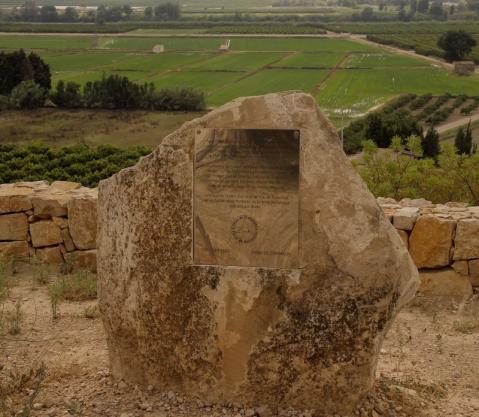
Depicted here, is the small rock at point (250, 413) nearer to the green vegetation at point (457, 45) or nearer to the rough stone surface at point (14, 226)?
the rough stone surface at point (14, 226)

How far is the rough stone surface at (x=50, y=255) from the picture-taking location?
390 inches

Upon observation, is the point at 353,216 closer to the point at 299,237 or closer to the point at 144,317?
the point at 299,237

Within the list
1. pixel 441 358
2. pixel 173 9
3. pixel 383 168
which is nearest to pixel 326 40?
pixel 173 9

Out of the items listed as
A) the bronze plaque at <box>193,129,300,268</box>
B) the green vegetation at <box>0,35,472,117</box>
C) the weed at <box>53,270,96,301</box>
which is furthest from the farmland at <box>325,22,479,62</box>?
the bronze plaque at <box>193,129,300,268</box>

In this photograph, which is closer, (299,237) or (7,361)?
(299,237)

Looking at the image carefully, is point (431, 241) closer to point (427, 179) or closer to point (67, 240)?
point (67, 240)

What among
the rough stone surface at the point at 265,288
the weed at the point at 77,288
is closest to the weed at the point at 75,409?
the rough stone surface at the point at 265,288

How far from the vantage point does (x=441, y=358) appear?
23.4ft

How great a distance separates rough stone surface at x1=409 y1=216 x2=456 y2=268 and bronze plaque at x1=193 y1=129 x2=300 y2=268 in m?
3.40

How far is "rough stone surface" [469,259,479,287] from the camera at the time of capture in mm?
8594

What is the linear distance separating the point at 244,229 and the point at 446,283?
12.7 ft

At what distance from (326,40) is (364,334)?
117692 millimetres

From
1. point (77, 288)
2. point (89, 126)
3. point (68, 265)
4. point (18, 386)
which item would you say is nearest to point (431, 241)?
point (77, 288)

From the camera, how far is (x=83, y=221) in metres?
9.68
